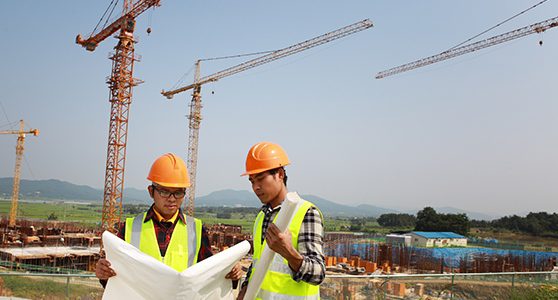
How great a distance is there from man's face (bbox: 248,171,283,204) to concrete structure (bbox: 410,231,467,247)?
48249 mm

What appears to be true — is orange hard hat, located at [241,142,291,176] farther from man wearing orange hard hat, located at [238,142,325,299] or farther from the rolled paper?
the rolled paper

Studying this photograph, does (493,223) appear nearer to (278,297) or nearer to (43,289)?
(43,289)

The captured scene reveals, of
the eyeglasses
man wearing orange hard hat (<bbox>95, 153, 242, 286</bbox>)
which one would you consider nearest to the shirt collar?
man wearing orange hard hat (<bbox>95, 153, 242, 286</bbox>)

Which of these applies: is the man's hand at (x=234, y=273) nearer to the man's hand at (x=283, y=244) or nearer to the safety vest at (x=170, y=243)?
the safety vest at (x=170, y=243)

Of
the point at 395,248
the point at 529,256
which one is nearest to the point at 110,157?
the point at 395,248

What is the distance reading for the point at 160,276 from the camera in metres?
1.97

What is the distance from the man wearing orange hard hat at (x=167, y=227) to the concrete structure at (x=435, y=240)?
1898 inches

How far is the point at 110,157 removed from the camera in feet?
118

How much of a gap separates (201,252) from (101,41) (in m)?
43.2

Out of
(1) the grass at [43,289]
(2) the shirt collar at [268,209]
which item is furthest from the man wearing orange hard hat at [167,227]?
(1) the grass at [43,289]

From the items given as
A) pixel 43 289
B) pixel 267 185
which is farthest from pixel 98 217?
pixel 267 185

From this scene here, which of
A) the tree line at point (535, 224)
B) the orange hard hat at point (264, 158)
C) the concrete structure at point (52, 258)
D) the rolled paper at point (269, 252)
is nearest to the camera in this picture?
the rolled paper at point (269, 252)

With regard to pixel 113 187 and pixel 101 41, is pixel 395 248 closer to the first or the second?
pixel 113 187

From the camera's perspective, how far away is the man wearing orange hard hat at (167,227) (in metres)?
2.35
